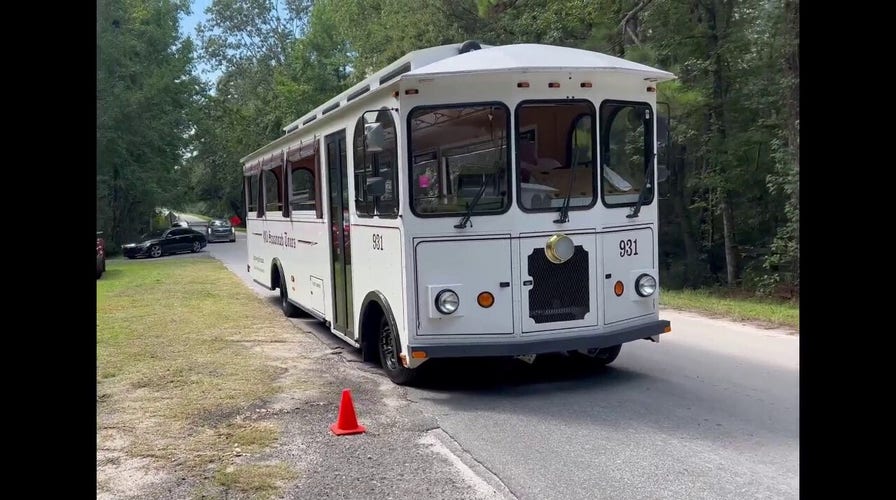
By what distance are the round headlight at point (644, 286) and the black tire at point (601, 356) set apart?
81cm

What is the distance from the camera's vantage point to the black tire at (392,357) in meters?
7.30

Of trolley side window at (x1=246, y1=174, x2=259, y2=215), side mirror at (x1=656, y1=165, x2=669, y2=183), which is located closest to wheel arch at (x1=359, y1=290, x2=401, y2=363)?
side mirror at (x1=656, y1=165, x2=669, y2=183)

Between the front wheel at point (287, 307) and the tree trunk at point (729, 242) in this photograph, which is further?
the tree trunk at point (729, 242)

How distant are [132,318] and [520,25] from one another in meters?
12.8

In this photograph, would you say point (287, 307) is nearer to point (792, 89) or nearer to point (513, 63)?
point (513, 63)

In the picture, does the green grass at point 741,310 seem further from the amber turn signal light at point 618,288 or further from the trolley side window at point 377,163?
the trolley side window at point 377,163

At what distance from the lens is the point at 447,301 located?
265 inches

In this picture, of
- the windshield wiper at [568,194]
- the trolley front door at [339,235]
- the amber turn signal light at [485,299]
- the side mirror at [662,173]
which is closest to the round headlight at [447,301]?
the amber turn signal light at [485,299]

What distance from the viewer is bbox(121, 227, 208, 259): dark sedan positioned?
1357 inches

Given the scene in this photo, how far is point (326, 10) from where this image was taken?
41.0 metres

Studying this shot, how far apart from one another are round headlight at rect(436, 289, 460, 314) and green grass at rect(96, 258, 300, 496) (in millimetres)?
1682

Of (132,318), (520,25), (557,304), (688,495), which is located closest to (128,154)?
(520,25)

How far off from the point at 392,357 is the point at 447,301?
46.9 inches

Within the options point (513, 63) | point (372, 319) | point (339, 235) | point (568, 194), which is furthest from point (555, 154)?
point (339, 235)
